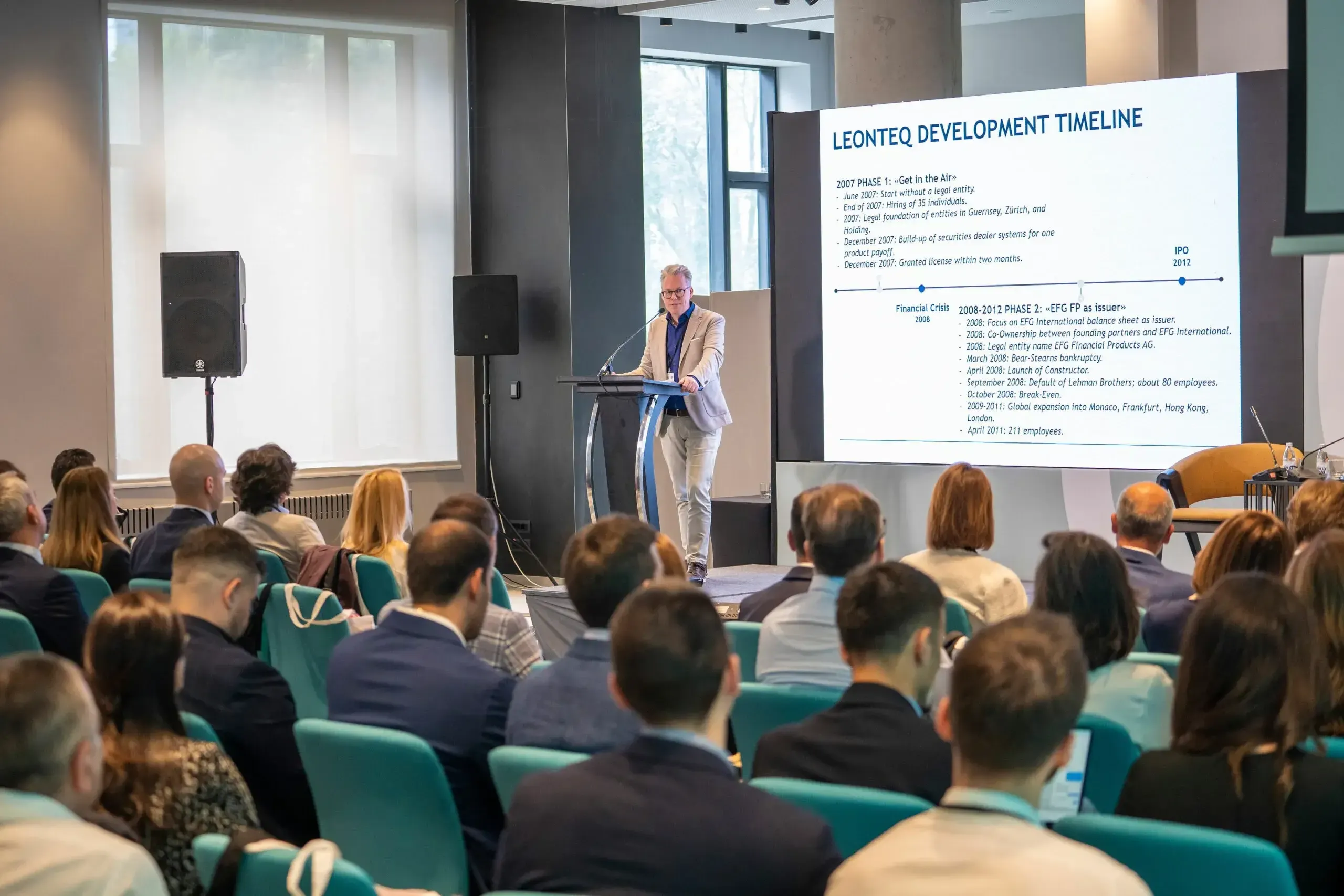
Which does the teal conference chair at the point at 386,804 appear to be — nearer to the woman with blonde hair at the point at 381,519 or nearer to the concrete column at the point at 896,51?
the woman with blonde hair at the point at 381,519

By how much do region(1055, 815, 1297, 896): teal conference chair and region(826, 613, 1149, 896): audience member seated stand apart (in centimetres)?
22

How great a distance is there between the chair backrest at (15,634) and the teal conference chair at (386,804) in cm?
133

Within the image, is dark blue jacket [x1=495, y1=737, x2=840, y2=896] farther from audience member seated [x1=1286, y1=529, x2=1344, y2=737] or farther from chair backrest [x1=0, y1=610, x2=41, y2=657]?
chair backrest [x1=0, y1=610, x2=41, y2=657]

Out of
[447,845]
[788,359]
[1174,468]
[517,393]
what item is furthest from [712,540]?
[447,845]

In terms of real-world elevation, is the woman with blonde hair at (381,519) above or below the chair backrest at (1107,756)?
above

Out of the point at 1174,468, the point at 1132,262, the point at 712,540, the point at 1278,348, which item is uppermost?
the point at 1132,262

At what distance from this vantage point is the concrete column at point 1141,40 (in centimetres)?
817

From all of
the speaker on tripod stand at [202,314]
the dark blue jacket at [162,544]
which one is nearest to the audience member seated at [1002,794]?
the dark blue jacket at [162,544]

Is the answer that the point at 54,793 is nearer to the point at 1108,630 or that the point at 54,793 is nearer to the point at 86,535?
the point at 1108,630

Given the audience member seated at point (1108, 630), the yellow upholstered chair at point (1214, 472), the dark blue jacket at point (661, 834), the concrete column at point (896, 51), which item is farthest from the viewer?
the concrete column at point (896, 51)

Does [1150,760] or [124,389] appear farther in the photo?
[124,389]

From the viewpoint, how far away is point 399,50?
9445 mm

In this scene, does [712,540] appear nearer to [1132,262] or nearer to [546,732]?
[1132,262]

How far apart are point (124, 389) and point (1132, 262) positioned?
578cm
